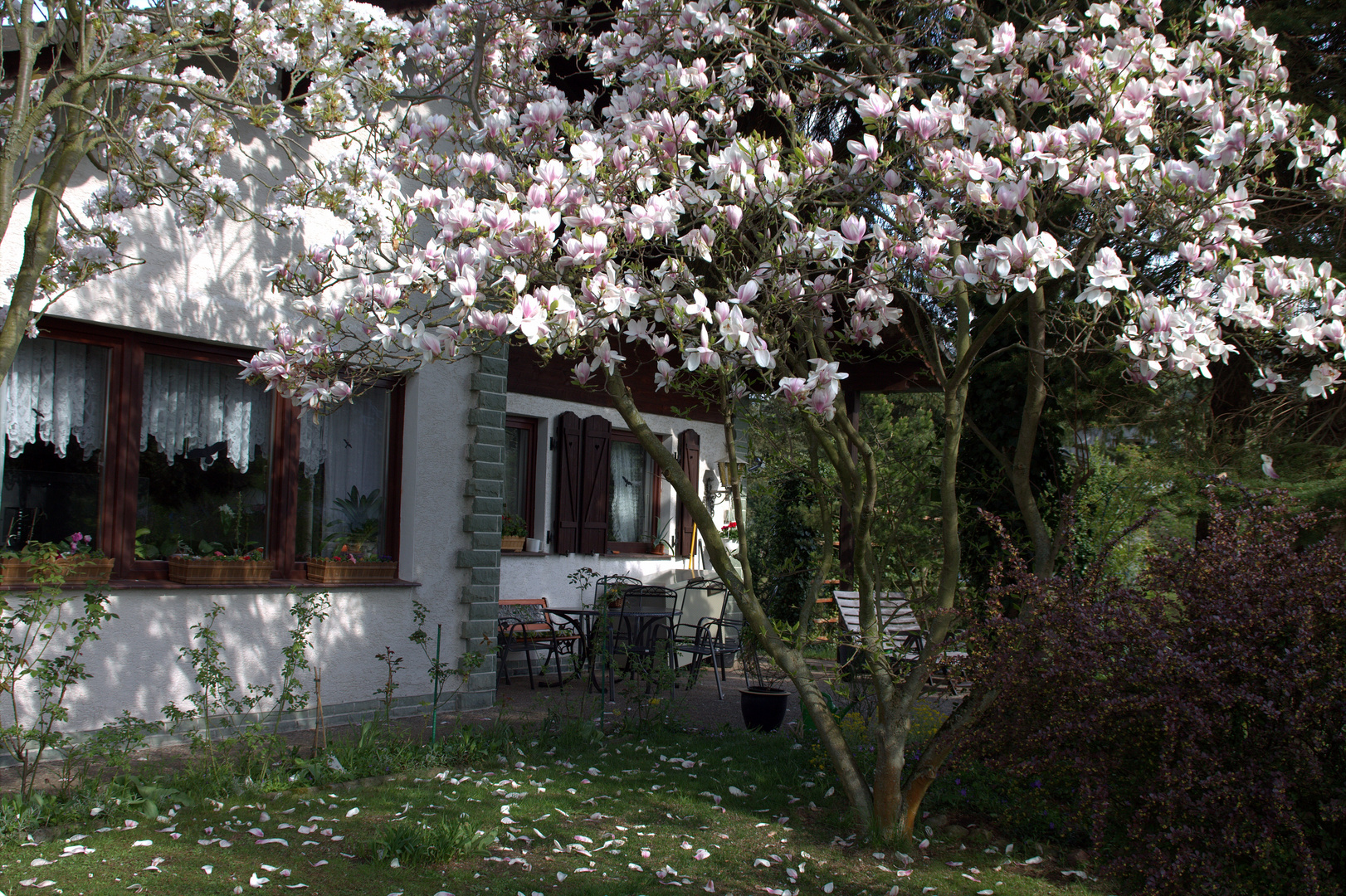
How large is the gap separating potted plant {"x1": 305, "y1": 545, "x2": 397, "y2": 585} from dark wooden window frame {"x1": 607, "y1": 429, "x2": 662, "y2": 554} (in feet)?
12.4

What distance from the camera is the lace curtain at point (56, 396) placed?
4.85 meters

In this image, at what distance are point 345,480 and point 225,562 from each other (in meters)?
1.01

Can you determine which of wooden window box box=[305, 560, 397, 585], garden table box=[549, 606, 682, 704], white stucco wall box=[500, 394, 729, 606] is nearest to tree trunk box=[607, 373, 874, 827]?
wooden window box box=[305, 560, 397, 585]

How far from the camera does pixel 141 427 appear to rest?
5.28m

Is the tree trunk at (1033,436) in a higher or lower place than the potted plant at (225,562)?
higher

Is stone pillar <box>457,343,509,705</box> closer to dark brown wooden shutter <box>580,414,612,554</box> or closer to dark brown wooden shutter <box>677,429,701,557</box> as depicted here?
dark brown wooden shutter <box>580,414,612,554</box>

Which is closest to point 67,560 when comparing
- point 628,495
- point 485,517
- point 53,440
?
point 53,440

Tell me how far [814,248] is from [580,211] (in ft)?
3.25

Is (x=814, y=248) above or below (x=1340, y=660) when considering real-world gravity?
above

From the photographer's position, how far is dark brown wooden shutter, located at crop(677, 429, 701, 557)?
33.6 feet

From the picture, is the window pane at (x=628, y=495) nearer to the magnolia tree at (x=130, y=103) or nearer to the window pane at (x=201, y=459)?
the window pane at (x=201, y=459)

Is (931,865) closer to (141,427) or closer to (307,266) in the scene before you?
(307,266)

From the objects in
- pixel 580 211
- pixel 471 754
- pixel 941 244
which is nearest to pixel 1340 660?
pixel 941 244

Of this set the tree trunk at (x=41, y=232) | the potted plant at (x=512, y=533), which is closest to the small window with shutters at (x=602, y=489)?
the potted plant at (x=512, y=533)
